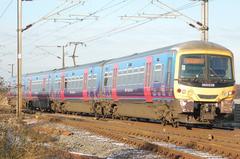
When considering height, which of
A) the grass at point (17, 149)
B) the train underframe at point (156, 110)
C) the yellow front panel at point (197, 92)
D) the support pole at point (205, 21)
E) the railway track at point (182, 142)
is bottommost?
the railway track at point (182, 142)

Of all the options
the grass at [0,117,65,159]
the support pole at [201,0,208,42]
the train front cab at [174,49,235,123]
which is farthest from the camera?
the support pole at [201,0,208,42]

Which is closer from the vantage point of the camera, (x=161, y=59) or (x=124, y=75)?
(x=161, y=59)

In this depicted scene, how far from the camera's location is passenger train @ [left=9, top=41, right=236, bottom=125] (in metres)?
18.6

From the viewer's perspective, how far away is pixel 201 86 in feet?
61.0

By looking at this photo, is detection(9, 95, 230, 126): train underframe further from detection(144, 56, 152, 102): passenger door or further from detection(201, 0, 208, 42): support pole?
detection(201, 0, 208, 42): support pole

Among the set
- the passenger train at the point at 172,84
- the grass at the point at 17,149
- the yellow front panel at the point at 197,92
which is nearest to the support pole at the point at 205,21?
the passenger train at the point at 172,84

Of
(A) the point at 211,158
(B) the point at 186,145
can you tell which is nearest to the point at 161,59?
(B) the point at 186,145

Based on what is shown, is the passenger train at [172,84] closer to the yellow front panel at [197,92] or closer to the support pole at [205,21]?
the yellow front panel at [197,92]

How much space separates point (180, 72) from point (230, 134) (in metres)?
3.00

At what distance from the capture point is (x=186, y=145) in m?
13.9

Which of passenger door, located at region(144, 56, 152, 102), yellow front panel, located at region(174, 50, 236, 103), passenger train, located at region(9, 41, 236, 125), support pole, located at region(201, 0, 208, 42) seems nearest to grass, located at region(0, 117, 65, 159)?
passenger train, located at region(9, 41, 236, 125)

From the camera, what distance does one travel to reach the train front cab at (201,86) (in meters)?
18.5

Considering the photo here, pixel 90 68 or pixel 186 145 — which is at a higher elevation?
pixel 90 68

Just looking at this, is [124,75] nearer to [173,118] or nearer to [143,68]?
[143,68]
